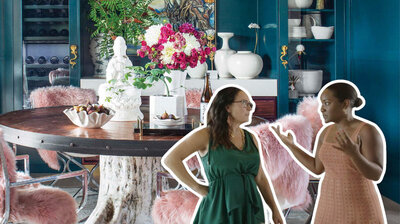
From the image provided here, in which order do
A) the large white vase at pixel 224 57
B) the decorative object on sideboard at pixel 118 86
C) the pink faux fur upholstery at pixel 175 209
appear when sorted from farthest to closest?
the large white vase at pixel 224 57
the decorative object on sideboard at pixel 118 86
the pink faux fur upholstery at pixel 175 209

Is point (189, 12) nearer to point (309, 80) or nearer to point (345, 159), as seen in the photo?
point (309, 80)

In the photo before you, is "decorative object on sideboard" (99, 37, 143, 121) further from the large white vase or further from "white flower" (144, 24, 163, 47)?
the large white vase

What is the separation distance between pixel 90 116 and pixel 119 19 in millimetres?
2501

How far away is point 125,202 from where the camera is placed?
279 cm

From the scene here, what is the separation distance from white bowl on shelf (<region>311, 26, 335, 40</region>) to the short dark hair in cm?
401

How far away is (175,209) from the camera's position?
191 cm

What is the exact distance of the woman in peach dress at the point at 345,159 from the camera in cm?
69

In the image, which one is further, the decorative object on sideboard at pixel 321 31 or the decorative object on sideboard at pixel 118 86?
the decorative object on sideboard at pixel 321 31

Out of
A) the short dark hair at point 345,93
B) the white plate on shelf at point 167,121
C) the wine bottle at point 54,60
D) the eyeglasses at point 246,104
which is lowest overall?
the white plate on shelf at point 167,121

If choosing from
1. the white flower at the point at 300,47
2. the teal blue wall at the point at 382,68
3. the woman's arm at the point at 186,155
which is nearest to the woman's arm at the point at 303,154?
the woman's arm at the point at 186,155

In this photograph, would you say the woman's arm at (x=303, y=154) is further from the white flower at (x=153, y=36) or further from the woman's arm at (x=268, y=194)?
the white flower at (x=153, y=36)

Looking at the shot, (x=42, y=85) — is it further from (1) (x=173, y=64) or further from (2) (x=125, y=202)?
(1) (x=173, y=64)

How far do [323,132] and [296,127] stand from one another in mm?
985

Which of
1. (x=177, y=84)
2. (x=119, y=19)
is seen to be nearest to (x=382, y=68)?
(x=177, y=84)
